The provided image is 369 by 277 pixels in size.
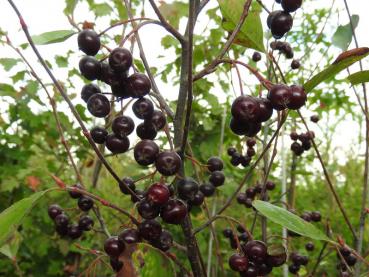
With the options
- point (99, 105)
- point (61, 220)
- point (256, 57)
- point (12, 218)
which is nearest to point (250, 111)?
point (99, 105)

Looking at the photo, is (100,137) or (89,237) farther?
(89,237)

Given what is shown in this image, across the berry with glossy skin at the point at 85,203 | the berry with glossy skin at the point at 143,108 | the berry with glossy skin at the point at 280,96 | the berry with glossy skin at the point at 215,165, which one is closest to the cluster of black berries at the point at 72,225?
the berry with glossy skin at the point at 85,203

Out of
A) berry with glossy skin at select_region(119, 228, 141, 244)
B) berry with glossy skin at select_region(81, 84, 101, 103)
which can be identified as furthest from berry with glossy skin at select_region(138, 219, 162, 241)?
berry with glossy skin at select_region(81, 84, 101, 103)

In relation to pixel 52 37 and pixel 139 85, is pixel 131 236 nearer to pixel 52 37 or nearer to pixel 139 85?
pixel 139 85

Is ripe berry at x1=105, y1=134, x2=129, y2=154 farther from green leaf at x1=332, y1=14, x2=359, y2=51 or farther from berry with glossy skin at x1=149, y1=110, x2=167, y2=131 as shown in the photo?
green leaf at x1=332, y1=14, x2=359, y2=51

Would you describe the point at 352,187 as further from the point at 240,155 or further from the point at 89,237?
the point at 240,155

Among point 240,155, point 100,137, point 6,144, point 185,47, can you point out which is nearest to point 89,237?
point 6,144
